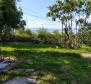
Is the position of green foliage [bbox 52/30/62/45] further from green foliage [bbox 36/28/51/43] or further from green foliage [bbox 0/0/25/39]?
green foliage [bbox 0/0/25/39]

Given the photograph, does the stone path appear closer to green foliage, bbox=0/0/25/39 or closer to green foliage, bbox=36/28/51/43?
green foliage, bbox=0/0/25/39

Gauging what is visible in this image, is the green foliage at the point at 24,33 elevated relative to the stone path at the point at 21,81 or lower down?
elevated

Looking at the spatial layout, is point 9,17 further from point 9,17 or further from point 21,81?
point 21,81

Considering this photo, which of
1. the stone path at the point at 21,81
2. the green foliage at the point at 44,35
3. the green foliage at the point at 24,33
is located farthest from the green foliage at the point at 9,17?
the stone path at the point at 21,81

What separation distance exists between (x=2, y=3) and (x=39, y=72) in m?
18.1

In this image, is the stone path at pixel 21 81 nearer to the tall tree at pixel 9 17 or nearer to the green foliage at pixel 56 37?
the tall tree at pixel 9 17

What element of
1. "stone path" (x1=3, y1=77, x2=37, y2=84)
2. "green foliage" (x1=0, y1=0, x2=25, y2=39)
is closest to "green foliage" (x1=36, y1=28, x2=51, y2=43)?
"green foliage" (x1=0, y1=0, x2=25, y2=39)

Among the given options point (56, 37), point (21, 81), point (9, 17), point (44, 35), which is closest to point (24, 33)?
point (44, 35)

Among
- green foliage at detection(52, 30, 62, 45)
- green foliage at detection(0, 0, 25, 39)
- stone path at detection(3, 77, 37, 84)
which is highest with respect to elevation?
green foliage at detection(0, 0, 25, 39)

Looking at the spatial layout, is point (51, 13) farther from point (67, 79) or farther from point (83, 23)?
point (67, 79)

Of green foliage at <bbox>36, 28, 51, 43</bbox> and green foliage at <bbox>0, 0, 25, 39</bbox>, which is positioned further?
green foliage at <bbox>36, 28, 51, 43</bbox>

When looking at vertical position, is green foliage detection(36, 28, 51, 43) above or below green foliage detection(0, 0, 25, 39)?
below

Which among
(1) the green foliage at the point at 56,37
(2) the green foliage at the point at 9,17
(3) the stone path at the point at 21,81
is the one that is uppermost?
(2) the green foliage at the point at 9,17

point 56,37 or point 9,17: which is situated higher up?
point 9,17
